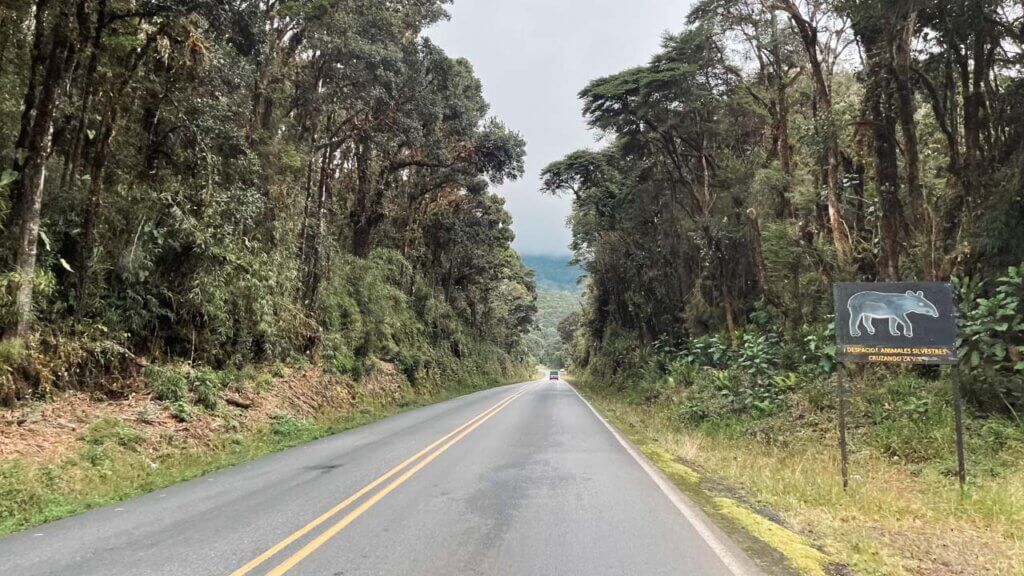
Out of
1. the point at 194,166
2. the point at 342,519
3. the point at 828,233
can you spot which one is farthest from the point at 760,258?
the point at 194,166

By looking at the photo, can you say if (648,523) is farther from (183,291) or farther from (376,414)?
(376,414)

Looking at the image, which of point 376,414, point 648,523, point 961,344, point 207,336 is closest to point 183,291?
point 207,336

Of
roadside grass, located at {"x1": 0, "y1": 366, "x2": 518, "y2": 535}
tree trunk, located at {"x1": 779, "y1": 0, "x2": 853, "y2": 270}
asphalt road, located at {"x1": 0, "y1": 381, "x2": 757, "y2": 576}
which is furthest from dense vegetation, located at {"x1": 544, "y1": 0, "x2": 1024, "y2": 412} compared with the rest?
roadside grass, located at {"x1": 0, "y1": 366, "x2": 518, "y2": 535}

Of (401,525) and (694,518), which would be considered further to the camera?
(694,518)

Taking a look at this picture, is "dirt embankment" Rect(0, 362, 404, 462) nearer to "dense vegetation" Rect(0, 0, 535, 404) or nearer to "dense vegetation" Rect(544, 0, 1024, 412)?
"dense vegetation" Rect(0, 0, 535, 404)

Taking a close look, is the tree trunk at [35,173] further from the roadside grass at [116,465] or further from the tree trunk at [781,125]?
the tree trunk at [781,125]

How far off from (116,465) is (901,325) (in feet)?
37.3

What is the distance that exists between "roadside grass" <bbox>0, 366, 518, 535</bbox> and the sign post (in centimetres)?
961

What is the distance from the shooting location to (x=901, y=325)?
7055mm

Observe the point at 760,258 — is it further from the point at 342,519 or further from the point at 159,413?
the point at 159,413

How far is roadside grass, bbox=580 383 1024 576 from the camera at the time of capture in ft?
15.5

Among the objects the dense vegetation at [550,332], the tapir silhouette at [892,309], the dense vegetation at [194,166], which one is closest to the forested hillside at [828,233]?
the tapir silhouette at [892,309]

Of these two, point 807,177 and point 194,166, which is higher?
point 807,177

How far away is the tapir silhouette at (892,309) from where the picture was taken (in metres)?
7.03
